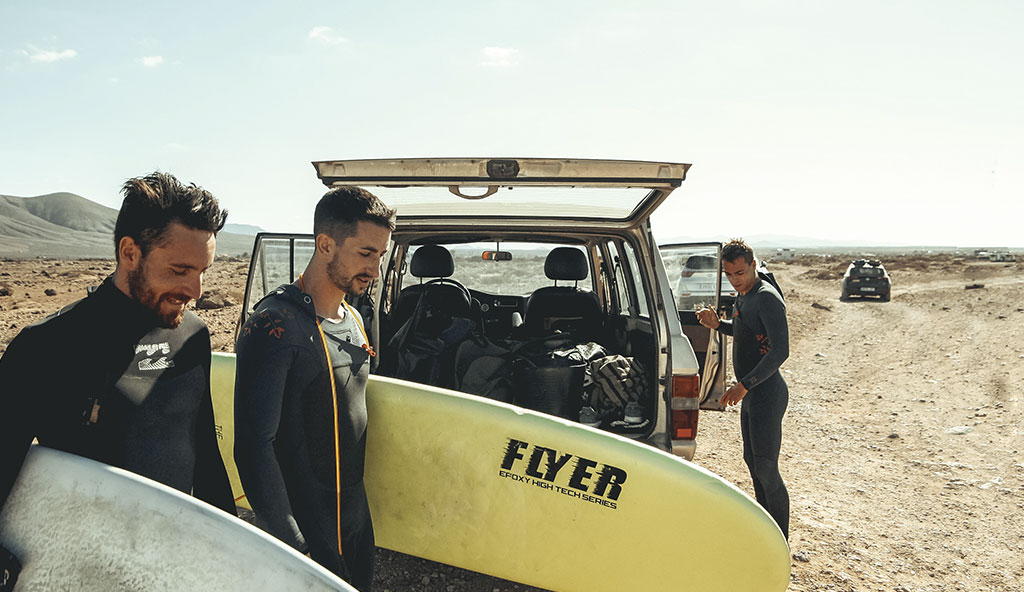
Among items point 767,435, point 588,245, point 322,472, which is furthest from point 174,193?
point 588,245

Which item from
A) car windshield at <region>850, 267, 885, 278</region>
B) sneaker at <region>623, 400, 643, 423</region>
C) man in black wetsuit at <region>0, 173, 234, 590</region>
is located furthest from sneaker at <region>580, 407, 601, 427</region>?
car windshield at <region>850, 267, 885, 278</region>

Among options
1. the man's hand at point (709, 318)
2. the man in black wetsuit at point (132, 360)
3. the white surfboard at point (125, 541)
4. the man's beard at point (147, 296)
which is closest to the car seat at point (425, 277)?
the man's hand at point (709, 318)

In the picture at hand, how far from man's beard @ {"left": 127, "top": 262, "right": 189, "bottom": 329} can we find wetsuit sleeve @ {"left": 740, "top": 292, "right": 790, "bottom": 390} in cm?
283

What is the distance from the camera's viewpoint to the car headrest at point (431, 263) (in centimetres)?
455

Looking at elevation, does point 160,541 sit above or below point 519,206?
below

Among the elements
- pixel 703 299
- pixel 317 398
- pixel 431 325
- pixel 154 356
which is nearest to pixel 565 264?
pixel 431 325

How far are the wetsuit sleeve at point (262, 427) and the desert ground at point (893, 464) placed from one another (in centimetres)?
148

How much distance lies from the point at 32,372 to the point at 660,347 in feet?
8.19

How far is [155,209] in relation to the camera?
55.6 inches

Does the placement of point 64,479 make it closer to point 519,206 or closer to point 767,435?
point 519,206

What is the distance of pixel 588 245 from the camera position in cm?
514

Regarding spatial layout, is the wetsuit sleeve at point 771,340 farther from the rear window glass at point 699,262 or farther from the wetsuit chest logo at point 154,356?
the wetsuit chest logo at point 154,356

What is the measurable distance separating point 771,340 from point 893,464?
2.92m

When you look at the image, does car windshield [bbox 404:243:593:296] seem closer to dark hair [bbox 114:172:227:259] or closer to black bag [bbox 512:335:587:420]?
black bag [bbox 512:335:587:420]
